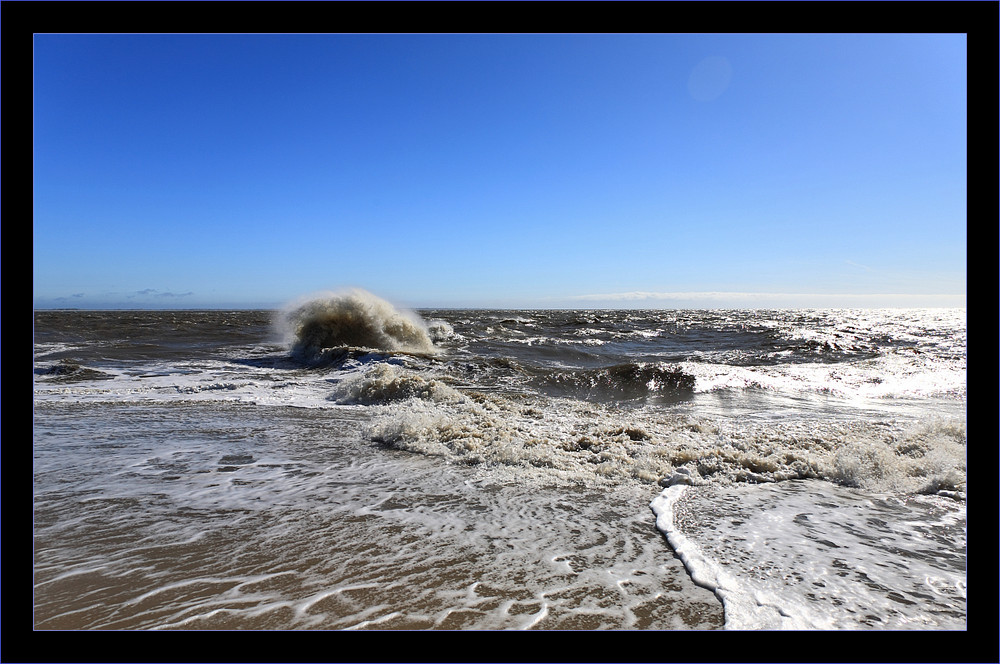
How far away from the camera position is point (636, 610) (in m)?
2.46

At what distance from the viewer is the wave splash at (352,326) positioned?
18250 mm

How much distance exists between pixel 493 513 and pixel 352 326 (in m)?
16.4

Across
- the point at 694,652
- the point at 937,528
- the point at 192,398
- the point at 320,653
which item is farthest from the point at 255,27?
the point at 192,398

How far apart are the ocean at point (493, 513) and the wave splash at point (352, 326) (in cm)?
881

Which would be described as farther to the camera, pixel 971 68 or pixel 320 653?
pixel 971 68

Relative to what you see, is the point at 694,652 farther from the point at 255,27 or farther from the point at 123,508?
the point at 123,508

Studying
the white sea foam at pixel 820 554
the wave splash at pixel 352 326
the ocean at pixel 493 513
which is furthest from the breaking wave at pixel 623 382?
the wave splash at pixel 352 326

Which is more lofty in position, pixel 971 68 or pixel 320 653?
pixel 971 68

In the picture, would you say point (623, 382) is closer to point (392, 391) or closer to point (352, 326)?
point (392, 391)

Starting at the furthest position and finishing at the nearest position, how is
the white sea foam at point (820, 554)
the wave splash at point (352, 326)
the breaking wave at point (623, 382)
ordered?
1. the wave splash at point (352, 326)
2. the breaking wave at point (623, 382)
3. the white sea foam at point (820, 554)

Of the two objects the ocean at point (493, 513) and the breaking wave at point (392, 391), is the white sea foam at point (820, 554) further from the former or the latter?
the breaking wave at point (392, 391)

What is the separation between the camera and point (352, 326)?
19094 mm

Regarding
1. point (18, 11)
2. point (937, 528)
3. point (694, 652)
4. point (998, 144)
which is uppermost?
point (18, 11)

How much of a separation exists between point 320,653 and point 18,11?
2.01 metres
